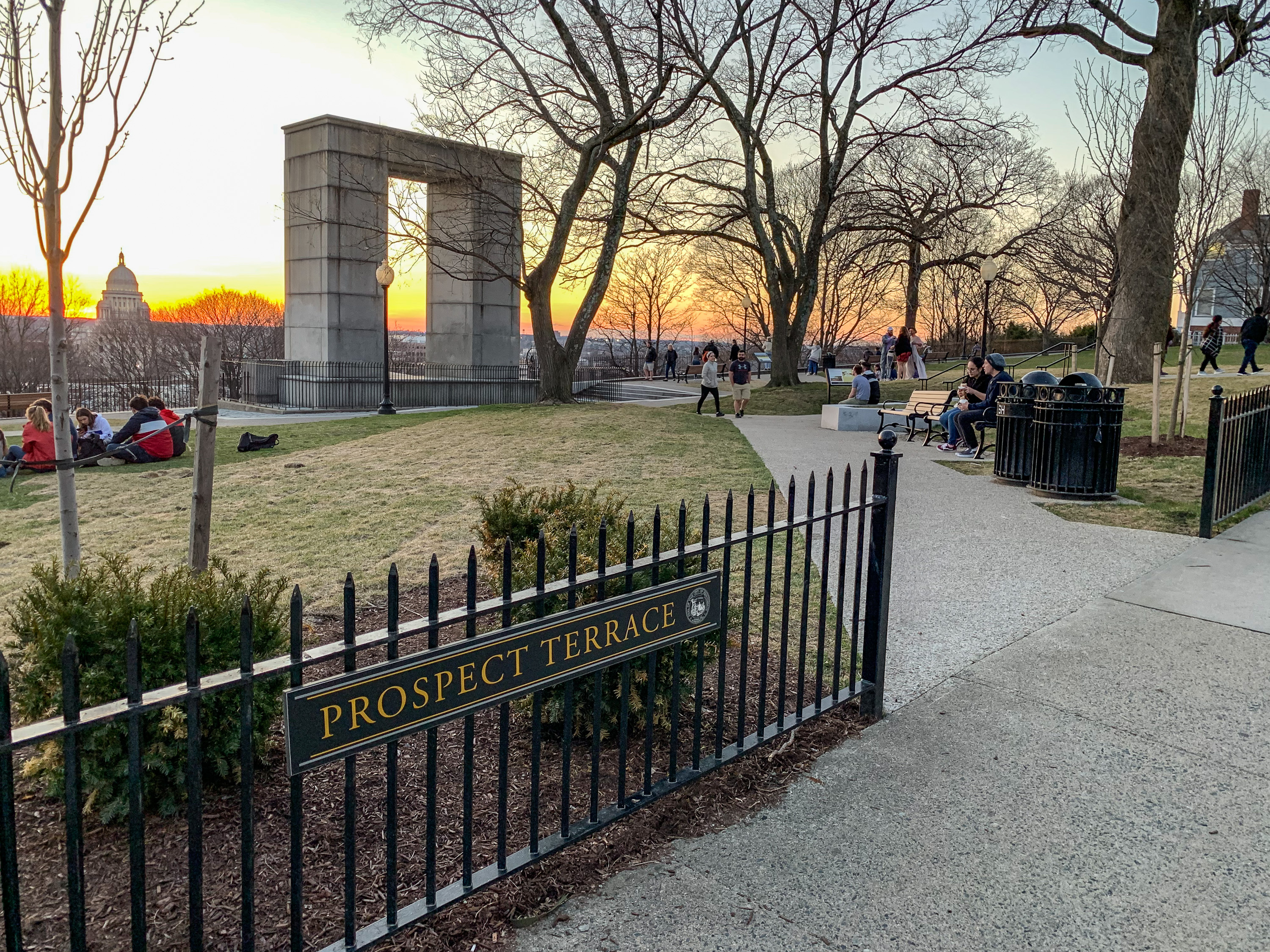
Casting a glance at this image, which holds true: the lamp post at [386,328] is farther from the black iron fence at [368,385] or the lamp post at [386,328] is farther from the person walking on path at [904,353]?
the person walking on path at [904,353]

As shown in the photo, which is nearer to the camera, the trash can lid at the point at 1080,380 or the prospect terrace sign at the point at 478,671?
the prospect terrace sign at the point at 478,671

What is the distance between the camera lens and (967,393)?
15.3 metres

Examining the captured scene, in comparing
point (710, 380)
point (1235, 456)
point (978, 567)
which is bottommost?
point (978, 567)

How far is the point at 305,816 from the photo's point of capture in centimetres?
358

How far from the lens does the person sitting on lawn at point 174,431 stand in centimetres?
1498

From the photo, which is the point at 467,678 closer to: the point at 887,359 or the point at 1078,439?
the point at 1078,439

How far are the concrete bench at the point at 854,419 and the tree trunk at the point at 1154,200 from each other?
19.2ft

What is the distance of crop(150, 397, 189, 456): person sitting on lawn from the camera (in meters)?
15.0

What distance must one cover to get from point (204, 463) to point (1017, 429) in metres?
9.77

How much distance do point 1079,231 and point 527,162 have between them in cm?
2366

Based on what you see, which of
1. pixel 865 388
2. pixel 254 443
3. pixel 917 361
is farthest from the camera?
pixel 917 361

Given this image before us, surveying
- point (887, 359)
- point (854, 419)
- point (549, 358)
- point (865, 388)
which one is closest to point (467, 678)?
point (854, 419)

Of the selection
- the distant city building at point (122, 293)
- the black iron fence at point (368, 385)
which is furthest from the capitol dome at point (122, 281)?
the black iron fence at point (368, 385)

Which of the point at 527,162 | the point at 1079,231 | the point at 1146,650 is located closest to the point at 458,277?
the point at 527,162
